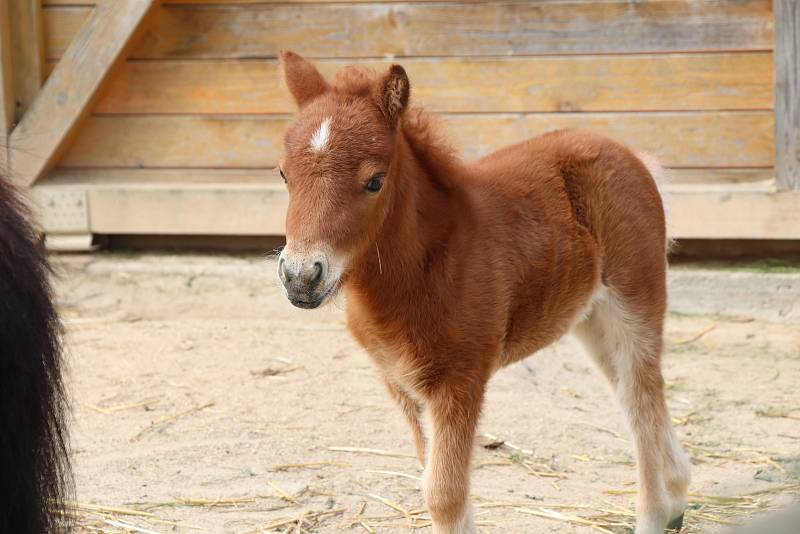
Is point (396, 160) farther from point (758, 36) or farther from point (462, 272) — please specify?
point (758, 36)

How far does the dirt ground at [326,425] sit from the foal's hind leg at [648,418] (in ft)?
0.62

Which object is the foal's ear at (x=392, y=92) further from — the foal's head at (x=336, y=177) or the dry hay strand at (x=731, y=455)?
the dry hay strand at (x=731, y=455)

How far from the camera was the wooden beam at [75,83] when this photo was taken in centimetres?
655

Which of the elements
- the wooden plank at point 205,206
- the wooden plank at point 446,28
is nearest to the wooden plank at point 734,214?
the wooden plank at point 205,206

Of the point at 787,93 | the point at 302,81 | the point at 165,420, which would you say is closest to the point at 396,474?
the point at 165,420

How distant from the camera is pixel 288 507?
3902 millimetres

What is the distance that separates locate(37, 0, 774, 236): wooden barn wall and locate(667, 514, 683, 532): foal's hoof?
3.08 metres

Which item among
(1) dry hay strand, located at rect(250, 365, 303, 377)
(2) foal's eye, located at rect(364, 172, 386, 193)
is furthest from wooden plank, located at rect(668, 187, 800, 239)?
(2) foal's eye, located at rect(364, 172, 386, 193)

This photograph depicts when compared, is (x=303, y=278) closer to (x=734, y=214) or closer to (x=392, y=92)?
(x=392, y=92)

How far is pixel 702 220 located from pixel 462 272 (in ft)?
11.2

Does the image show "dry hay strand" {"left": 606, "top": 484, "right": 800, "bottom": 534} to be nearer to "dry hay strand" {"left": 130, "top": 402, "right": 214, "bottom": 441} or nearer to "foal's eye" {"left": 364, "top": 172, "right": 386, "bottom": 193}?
"foal's eye" {"left": 364, "top": 172, "right": 386, "bottom": 193}

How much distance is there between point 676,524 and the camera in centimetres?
374

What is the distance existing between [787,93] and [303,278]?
13.9ft

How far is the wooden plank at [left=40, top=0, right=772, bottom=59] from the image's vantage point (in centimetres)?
629
